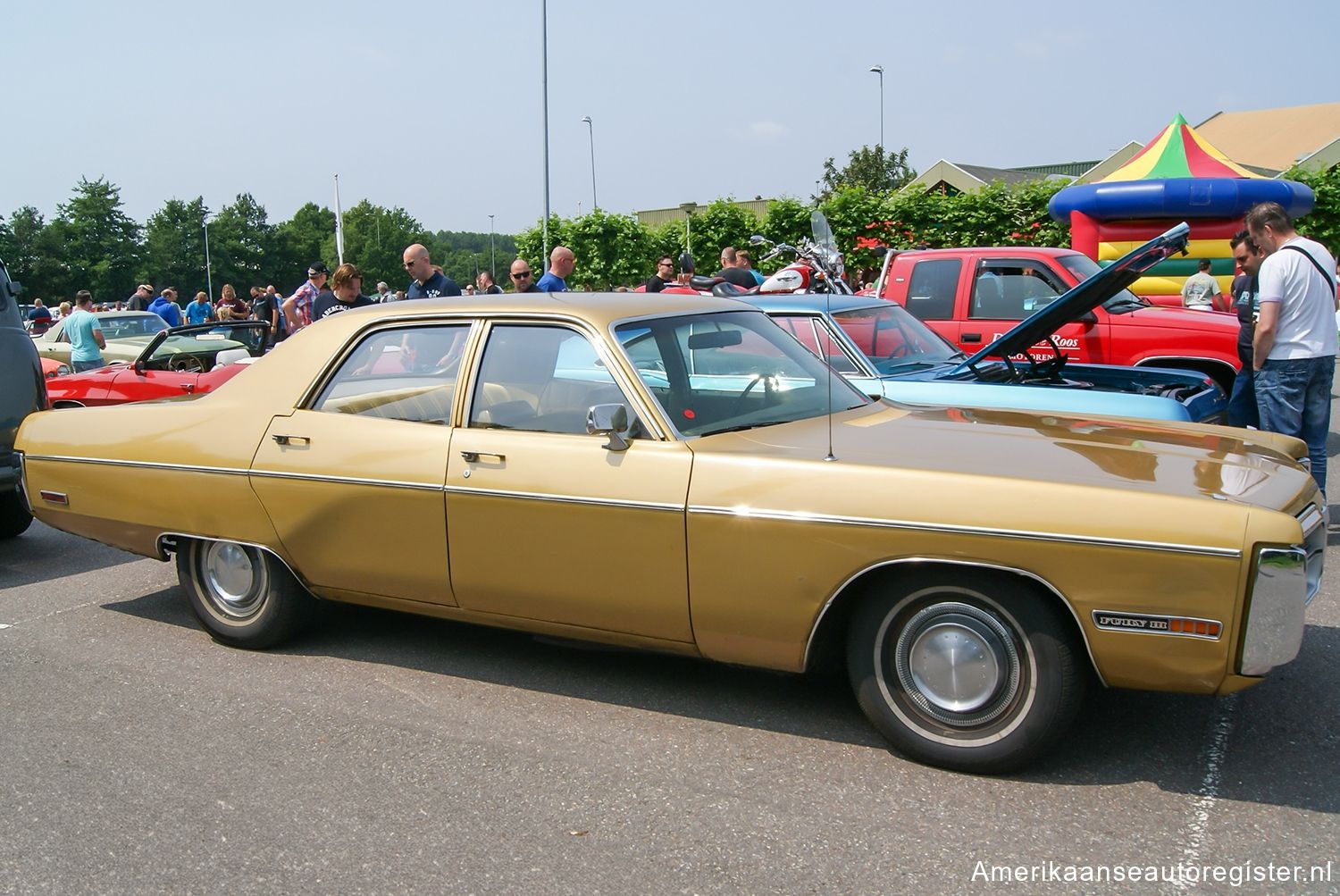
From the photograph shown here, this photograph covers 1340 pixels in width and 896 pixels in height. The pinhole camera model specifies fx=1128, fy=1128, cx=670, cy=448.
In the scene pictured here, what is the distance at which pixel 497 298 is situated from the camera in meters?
4.64

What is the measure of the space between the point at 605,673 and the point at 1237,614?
2378mm

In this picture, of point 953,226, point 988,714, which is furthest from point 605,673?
point 953,226

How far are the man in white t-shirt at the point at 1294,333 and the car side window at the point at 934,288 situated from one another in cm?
337

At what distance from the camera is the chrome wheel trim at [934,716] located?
11.1 feet

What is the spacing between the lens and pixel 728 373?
4.37m

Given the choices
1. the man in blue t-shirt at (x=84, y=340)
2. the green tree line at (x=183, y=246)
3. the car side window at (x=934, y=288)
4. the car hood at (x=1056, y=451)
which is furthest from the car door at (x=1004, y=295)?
the green tree line at (x=183, y=246)

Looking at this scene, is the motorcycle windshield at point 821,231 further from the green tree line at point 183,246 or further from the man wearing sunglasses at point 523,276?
the green tree line at point 183,246

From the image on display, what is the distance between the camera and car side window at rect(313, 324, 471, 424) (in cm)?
442

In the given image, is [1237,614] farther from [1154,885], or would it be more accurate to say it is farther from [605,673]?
[605,673]

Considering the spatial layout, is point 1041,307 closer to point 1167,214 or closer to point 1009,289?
point 1009,289

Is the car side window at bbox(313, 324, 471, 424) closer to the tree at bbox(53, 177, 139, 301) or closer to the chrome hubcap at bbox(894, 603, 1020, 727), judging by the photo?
the chrome hubcap at bbox(894, 603, 1020, 727)

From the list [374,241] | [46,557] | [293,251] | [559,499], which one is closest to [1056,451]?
[559,499]

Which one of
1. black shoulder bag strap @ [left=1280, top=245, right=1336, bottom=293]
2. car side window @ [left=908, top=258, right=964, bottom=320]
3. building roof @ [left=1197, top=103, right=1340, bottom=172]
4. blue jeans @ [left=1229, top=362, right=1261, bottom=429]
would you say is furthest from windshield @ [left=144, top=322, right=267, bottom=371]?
building roof @ [left=1197, top=103, right=1340, bottom=172]

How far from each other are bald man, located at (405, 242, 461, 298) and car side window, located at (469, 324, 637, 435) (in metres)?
4.60
